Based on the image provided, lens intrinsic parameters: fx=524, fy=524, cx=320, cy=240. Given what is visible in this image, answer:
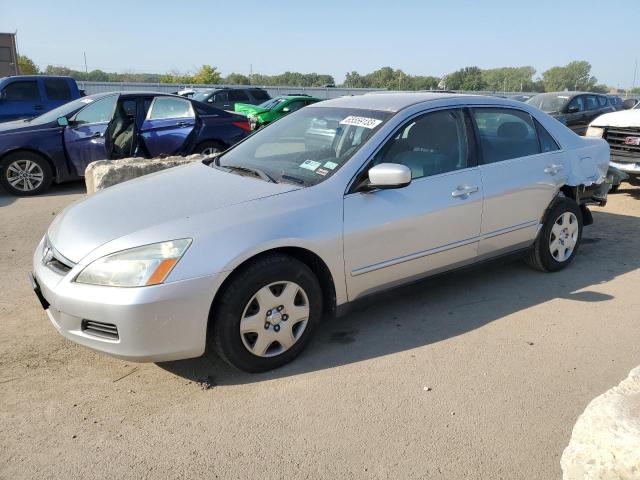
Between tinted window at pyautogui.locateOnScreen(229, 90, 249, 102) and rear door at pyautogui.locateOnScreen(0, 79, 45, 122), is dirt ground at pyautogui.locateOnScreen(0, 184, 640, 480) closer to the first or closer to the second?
rear door at pyautogui.locateOnScreen(0, 79, 45, 122)

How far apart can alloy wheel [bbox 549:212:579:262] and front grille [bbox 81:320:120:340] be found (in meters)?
3.67

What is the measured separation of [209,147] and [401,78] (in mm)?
52945

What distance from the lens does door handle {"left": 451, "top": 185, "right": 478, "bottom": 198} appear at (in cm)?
378

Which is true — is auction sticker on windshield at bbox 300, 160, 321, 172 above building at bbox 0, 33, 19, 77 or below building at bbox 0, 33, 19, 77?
below

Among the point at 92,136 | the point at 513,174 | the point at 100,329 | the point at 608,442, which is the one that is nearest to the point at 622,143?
the point at 513,174

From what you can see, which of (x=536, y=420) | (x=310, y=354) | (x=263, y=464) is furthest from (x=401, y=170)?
(x=263, y=464)

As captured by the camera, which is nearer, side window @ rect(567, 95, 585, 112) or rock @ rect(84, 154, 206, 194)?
rock @ rect(84, 154, 206, 194)

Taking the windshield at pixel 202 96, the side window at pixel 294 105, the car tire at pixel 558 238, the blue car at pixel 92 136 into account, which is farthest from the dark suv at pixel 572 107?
the windshield at pixel 202 96

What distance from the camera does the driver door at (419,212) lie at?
11.0 feet

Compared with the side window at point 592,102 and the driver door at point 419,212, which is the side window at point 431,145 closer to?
the driver door at point 419,212

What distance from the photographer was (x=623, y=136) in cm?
783

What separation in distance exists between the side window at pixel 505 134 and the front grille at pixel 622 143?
13.6ft

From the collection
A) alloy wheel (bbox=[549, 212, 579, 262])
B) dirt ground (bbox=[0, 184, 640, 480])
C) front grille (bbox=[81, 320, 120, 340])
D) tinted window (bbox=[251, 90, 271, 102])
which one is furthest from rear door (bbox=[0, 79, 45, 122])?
tinted window (bbox=[251, 90, 271, 102])

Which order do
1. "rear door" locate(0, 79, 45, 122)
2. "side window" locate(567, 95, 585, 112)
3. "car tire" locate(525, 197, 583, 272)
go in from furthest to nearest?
"side window" locate(567, 95, 585, 112)
"rear door" locate(0, 79, 45, 122)
"car tire" locate(525, 197, 583, 272)
